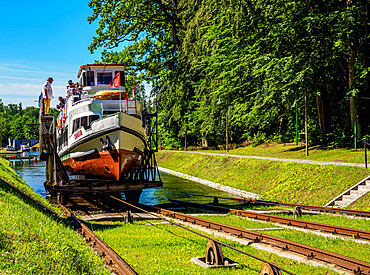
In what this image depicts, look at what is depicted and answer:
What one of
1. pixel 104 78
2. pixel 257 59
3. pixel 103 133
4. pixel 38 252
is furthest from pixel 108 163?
pixel 257 59

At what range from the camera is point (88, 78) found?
20859mm

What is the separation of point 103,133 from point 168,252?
338 inches

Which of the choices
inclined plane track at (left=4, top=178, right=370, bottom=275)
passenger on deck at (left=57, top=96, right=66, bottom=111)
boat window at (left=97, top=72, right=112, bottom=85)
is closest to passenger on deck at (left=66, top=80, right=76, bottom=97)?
boat window at (left=97, top=72, right=112, bottom=85)

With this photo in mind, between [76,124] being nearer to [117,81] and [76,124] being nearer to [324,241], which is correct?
[117,81]

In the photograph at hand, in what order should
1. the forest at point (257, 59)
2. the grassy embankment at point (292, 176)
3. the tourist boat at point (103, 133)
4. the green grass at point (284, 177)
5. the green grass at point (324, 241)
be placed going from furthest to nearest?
the forest at point (257, 59) < the green grass at point (284, 177) < the grassy embankment at point (292, 176) < the tourist boat at point (103, 133) < the green grass at point (324, 241)

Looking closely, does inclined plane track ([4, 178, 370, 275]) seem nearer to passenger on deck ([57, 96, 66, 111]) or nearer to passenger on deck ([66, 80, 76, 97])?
passenger on deck ([66, 80, 76, 97])

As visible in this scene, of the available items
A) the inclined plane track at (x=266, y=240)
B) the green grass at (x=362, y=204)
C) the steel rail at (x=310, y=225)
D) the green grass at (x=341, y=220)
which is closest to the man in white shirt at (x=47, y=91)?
the inclined plane track at (x=266, y=240)

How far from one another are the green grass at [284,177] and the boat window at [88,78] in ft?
37.0

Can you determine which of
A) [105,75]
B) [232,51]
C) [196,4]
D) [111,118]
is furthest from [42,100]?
[196,4]

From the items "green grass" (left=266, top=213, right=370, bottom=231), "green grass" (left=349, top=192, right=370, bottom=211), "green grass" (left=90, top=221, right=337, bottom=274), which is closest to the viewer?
"green grass" (left=90, top=221, right=337, bottom=274)

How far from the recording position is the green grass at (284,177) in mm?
18234

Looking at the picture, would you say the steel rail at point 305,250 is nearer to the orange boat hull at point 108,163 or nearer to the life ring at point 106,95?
the orange boat hull at point 108,163

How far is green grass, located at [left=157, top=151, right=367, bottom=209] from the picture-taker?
59.8 ft

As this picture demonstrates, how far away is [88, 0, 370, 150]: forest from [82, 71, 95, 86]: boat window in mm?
10865
